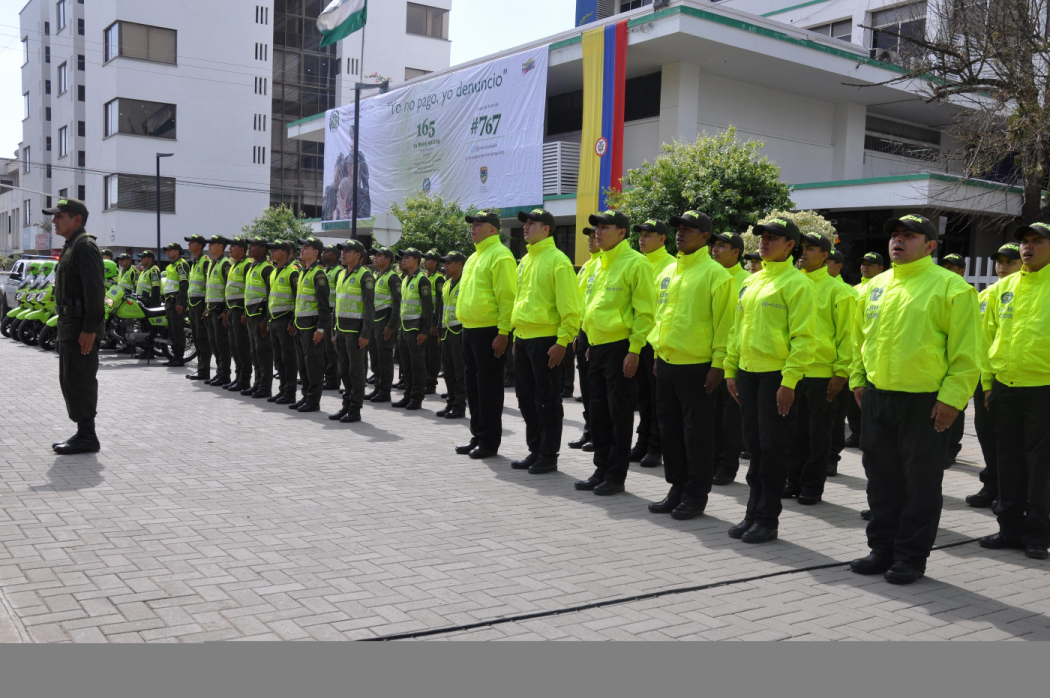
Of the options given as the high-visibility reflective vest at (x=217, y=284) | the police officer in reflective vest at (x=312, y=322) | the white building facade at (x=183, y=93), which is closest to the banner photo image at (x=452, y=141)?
the high-visibility reflective vest at (x=217, y=284)

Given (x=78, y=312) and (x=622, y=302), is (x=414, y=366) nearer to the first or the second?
(x=78, y=312)

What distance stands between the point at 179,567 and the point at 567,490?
10.8 feet

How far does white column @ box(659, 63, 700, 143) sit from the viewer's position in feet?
81.8

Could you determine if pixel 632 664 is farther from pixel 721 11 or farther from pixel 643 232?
pixel 721 11

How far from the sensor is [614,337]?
7.27m

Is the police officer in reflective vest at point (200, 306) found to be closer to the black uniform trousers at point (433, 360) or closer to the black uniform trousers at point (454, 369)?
the black uniform trousers at point (433, 360)

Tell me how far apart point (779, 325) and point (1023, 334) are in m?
1.65

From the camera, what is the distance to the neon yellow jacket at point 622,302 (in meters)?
7.25

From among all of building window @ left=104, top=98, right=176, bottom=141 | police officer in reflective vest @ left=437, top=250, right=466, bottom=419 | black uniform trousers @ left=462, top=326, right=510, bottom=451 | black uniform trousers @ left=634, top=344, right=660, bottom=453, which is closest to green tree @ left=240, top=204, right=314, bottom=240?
building window @ left=104, top=98, right=176, bottom=141

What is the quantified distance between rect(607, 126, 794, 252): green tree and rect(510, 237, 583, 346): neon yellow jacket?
761 centimetres

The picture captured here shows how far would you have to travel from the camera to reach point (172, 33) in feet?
167

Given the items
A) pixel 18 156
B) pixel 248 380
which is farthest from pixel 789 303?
pixel 18 156

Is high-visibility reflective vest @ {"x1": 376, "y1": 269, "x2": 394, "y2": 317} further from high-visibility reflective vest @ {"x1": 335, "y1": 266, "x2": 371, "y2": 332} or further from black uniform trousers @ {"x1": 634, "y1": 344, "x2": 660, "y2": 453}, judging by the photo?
black uniform trousers @ {"x1": 634, "y1": 344, "x2": 660, "y2": 453}

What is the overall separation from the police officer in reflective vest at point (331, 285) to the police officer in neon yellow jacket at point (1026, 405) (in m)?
8.11
